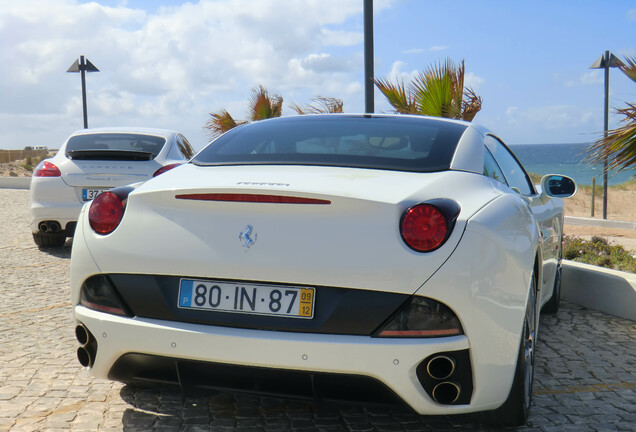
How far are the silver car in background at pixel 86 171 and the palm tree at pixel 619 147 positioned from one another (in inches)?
180

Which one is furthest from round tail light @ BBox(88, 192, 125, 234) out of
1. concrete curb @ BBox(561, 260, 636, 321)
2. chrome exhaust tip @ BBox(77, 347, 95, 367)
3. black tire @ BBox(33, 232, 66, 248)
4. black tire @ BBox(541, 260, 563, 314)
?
black tire @ BBox(33, 232, 66, 248)

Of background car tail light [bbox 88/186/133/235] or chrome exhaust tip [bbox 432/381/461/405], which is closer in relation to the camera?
chrome exhaust tip [bbox 432/381/461/405]

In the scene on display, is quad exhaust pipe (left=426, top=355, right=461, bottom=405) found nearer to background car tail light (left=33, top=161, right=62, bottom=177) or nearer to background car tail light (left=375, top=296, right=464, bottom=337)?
background car tail light (left=375, top=296, right=464, bottom=337)

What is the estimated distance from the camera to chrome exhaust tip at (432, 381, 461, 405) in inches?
116

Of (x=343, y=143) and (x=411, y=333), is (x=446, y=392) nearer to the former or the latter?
(x=411, y=333)

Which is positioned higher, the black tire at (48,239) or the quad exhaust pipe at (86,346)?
the quad exhaust pipe at (86,346)

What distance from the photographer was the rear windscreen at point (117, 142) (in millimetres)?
9453

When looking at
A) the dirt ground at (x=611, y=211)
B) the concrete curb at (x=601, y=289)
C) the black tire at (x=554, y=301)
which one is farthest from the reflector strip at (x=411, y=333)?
the dirt ground at (x=611, y=211)

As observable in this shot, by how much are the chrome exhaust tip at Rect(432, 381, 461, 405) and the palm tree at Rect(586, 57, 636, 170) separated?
188 inches

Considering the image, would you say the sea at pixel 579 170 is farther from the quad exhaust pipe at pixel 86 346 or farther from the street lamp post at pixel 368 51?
the quad exhaust pipe at pixel 86 346

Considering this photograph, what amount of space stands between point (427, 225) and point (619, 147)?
4935 mm

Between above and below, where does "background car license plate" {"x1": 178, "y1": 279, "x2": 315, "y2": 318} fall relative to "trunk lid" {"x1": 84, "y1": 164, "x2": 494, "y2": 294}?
below

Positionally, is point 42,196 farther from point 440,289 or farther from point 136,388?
point 440,289

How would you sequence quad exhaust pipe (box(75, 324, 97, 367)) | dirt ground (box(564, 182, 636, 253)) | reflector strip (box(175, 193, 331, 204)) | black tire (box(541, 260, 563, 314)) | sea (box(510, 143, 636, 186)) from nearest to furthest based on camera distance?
reflector strip (box(175, 193, 331, 204)) < quad exhaust pipe (box(75, 324, 97, 367)) < black tire (box(541, 260, 563, 314)) < sea (box(510, 143, 636, 186)) < dirt ground (box(564, 182, 636, 253))
